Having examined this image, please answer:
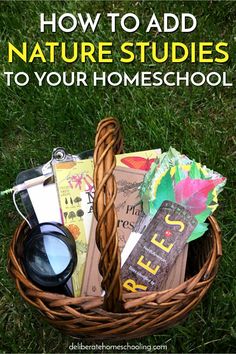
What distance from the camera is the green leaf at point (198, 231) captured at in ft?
4.56

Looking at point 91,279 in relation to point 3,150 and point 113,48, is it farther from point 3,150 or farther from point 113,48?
point 113,48

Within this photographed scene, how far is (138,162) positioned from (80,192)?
0.54ft

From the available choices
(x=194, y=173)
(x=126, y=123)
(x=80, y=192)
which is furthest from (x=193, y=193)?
(x=126, y=123)

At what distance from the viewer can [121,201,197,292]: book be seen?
1.38 meters

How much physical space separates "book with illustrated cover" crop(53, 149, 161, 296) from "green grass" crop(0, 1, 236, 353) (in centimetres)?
30

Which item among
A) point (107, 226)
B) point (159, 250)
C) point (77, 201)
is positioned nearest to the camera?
point (107, 226)

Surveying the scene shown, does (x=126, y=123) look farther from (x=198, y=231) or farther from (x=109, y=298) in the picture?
(x=109, y=298)

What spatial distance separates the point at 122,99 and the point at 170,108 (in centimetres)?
16

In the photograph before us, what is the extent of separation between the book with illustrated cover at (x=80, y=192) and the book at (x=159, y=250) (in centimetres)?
10

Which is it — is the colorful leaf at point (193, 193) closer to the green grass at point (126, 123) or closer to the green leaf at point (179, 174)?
the green leaf at point (179, 174)

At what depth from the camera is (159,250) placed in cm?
138

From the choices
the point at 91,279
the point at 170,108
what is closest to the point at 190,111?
the point at 170,108

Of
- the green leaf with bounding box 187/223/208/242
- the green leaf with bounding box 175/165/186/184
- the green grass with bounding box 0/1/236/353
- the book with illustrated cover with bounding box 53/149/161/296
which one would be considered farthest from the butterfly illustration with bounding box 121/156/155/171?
Result: the green grass with bounding box 0/1/236/353

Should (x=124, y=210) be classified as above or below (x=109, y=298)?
above
